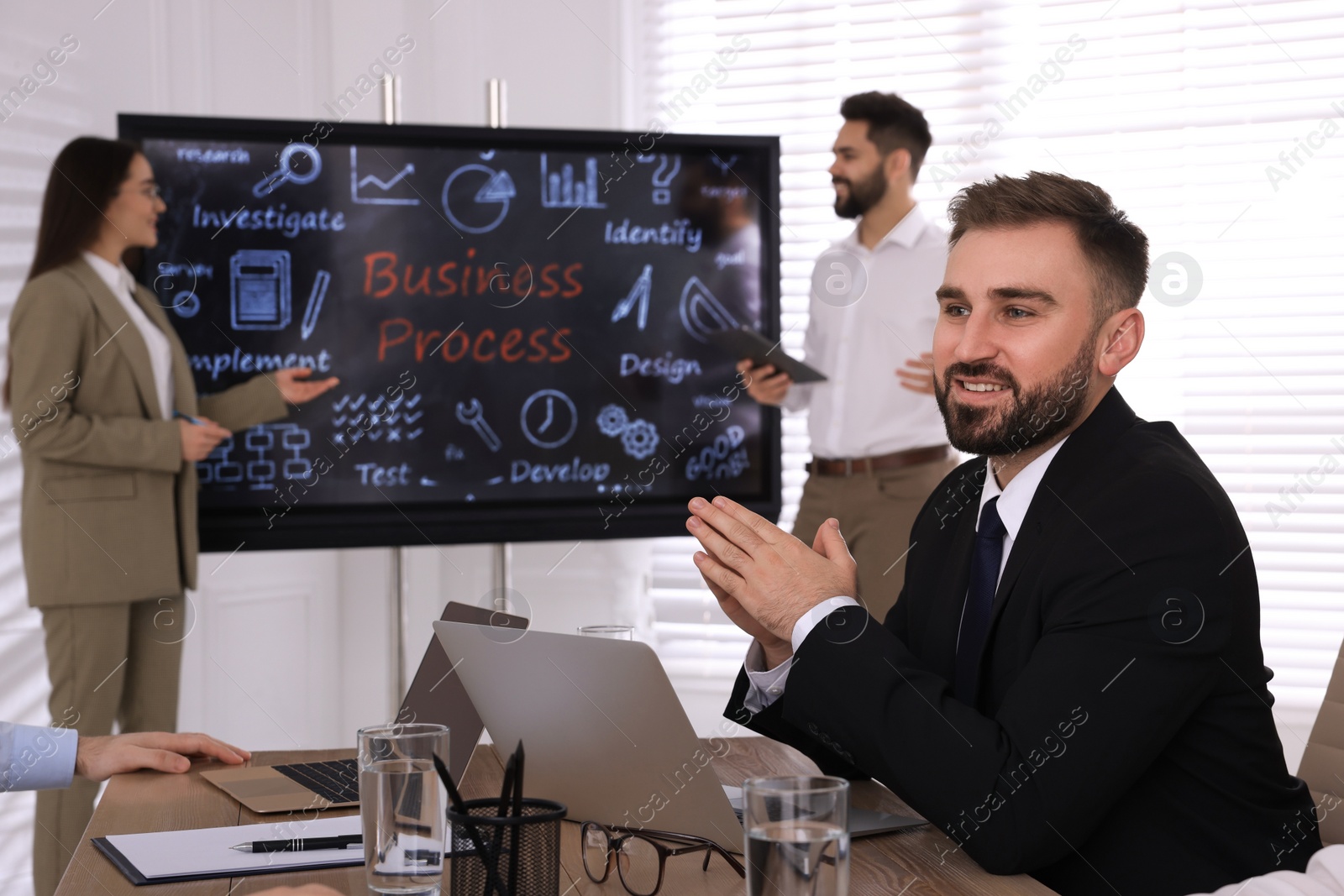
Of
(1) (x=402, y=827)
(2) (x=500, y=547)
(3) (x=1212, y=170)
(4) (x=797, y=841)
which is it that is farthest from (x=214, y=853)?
(3) (x=1212, y=170)

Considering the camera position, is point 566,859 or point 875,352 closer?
Result: point 566,859

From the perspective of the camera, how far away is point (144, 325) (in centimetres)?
299

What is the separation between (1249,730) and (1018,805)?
1.02 ft

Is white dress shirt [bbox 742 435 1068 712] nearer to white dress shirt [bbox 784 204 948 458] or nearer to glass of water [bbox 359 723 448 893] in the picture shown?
glass of water [bbox 359 723 448 893]

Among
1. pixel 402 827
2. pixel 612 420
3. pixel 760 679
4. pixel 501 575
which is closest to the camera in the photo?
pixel 402 827

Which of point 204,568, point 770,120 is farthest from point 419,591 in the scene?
point 770,120

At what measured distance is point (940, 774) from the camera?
1.15 m

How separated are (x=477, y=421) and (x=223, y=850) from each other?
2104 mm

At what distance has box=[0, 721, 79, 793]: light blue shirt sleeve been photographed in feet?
4.79

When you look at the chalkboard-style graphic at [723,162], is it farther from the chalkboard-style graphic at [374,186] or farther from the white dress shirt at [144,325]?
the white dress shirt at [144,325]

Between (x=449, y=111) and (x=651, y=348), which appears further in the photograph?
(x=449, y=111)

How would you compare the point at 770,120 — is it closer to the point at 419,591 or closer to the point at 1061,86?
the point at 1061,86

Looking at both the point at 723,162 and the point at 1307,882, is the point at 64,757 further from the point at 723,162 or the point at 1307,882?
the point at 723,162

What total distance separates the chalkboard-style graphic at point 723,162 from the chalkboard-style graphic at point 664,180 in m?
0.10
